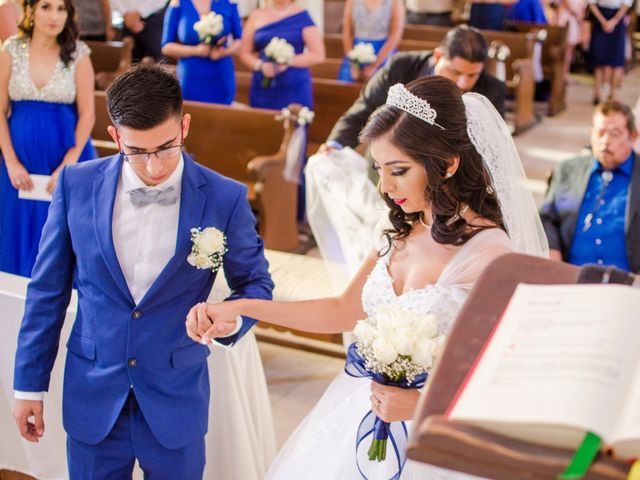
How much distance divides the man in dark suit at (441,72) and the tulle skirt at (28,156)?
1445 mm

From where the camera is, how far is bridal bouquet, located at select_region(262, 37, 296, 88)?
22.5 ft

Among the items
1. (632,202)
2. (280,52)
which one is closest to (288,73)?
(280,52)

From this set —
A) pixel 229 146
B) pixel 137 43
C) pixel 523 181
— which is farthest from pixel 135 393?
pixel 137 43

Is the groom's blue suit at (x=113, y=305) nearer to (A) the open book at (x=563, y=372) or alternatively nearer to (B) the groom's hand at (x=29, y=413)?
(B) the groom's hand at (x=29, y=413)

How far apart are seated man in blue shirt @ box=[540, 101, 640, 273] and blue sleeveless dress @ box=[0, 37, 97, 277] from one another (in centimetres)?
259

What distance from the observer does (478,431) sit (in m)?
1.01

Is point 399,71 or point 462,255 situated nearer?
point 462,255

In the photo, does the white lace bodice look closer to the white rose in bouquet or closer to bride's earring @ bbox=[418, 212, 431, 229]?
bride's earring @ bbox=[418, 212, 431, 229]

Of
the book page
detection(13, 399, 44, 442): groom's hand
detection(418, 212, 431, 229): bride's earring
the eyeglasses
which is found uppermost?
the book page

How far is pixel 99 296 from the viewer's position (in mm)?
2385

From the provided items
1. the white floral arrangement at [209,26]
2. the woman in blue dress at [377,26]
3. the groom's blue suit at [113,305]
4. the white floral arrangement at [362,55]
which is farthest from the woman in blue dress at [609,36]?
the groom's blue suit at [113,305]

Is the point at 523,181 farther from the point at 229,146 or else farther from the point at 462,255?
the point at 229,146

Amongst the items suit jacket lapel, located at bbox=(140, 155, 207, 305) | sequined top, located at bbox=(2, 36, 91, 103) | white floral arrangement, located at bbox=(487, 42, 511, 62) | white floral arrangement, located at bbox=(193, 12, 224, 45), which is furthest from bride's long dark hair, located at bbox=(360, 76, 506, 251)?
white floral arrangement, located at bbox=(487, 42, 511, 62)

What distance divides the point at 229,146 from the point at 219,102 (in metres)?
0.98
